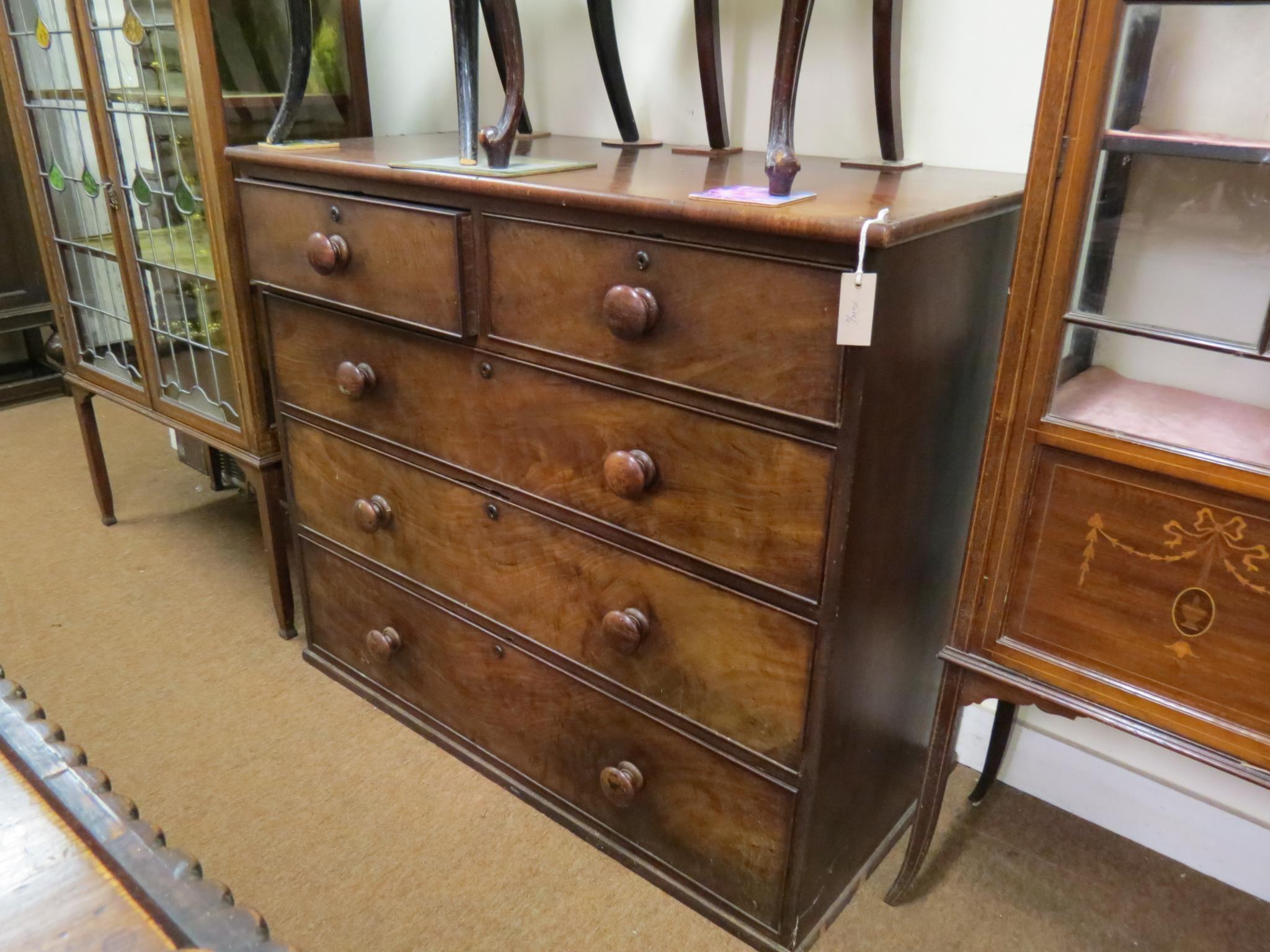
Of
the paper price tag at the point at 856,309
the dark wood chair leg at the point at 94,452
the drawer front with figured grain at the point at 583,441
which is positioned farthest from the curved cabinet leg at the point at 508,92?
the dark wood chair leg at the point at 94,452

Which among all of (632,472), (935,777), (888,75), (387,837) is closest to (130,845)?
(632,472)

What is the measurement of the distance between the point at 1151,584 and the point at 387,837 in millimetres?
1117

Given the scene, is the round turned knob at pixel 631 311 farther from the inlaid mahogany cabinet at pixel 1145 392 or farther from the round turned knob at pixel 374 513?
the round turned knob at pixel 374 513

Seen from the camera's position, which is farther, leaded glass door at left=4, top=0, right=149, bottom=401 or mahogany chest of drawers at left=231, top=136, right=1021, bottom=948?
leaded glass door at left=4, top=0, right=149, bottom=401

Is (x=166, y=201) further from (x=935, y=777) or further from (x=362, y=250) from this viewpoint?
(x=935, y=777)

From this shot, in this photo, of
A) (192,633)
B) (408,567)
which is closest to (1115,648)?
(408,567)

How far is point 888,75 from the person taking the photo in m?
1.28

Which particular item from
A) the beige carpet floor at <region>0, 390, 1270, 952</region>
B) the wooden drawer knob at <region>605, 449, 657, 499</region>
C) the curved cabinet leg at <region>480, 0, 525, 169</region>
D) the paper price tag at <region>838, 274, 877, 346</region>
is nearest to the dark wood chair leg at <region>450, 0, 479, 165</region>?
the curved cabinet leg at <region>480, 0, 525, 169</region>

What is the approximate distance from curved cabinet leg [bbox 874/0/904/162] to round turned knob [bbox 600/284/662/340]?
1.70ft

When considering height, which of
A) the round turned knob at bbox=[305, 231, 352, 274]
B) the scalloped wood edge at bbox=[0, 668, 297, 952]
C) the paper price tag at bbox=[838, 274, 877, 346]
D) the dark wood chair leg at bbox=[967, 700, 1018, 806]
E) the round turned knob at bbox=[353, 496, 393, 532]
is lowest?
the dark wood chair leg at bbox=[967, 700, 1018, 806]

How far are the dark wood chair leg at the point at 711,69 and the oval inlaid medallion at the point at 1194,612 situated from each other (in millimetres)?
944

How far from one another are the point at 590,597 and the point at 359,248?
601 mm

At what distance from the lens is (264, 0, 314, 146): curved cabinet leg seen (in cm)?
154

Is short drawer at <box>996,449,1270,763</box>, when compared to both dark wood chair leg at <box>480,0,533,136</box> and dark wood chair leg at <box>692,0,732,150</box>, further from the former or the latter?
dark wood chair leg at <box>480,0,533,136</box>
